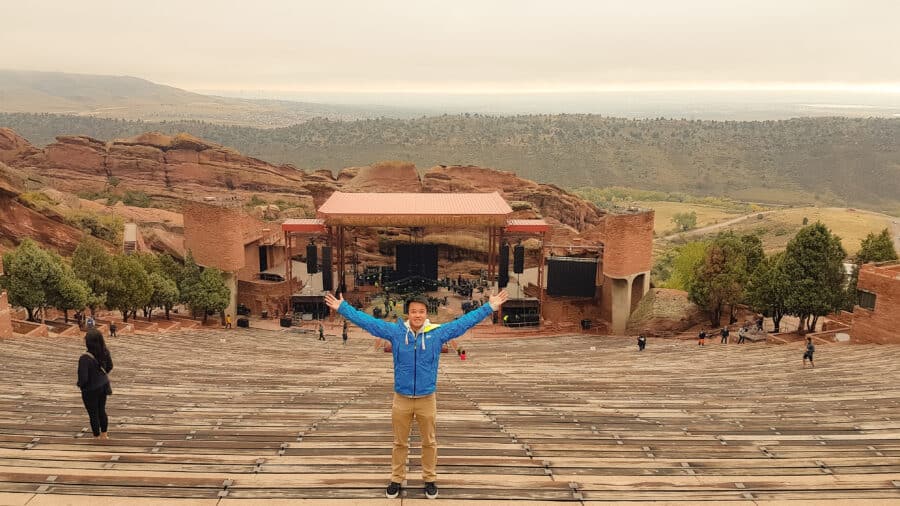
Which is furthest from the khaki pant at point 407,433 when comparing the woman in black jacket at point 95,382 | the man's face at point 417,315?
the woman in black jacket at point 95,382

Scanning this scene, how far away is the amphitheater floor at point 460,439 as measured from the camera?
5.72 metres

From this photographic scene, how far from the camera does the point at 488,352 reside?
23750 mm

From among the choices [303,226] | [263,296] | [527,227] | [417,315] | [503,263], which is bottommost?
[263,296]

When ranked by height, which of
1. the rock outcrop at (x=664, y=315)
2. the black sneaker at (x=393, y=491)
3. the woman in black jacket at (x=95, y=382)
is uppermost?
the woman in black jacket at (x=95, y=382)

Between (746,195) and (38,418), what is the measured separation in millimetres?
121310

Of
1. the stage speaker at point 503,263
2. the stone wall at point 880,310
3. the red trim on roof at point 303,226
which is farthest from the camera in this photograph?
the red trim on roof at point 303,226

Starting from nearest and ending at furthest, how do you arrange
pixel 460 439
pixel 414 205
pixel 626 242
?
pixel 460 439
pixel 626 242
pixel 414 205

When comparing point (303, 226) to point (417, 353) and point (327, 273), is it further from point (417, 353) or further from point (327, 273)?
point (417, 353)

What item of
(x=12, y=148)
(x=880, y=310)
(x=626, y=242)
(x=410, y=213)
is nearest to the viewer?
(x=880, y=310)

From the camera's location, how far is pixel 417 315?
5559 mm

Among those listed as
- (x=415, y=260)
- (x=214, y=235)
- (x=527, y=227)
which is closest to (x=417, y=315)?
(x=527, y=227)

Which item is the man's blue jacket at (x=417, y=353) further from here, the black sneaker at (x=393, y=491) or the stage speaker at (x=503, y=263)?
the stage speaker at (x=503, y=263)

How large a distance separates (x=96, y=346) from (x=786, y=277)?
89.3 ft

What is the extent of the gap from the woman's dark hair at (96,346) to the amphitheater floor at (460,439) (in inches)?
36.9
